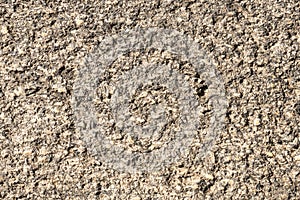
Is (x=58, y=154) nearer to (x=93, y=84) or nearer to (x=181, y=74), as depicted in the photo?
(x=93, y=84)

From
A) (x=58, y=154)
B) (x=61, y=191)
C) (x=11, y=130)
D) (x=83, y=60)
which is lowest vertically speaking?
(x=61, y=191)

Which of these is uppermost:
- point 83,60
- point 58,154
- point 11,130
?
point 83,60

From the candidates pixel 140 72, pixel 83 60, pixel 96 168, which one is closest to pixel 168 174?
pixel 96 168

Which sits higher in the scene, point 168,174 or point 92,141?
point 92,141

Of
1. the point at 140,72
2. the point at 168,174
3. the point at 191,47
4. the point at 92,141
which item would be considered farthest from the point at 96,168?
the point at 191,47

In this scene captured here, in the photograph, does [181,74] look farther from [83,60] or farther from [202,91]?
[83,60]

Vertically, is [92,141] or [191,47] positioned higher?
[191,47]
